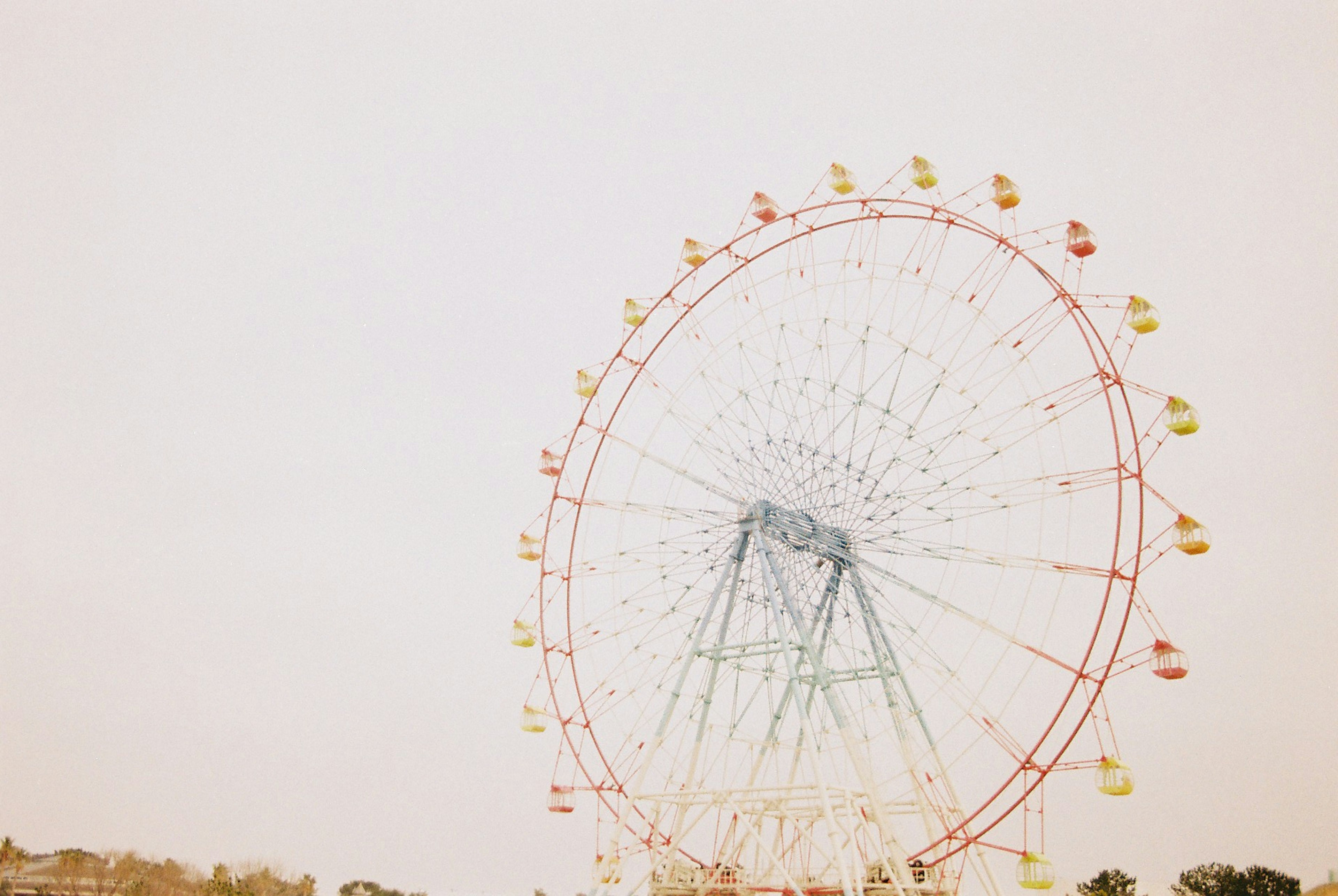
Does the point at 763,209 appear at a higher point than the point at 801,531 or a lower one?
higher

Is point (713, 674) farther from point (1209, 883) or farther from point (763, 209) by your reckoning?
point (1209, 883)

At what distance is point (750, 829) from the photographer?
19.3 m

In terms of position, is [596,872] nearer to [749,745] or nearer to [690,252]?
[749,745]

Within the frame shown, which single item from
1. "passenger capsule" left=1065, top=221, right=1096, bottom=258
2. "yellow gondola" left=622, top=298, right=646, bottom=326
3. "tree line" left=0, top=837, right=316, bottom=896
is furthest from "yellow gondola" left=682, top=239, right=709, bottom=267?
"tree line" left=0, top=837, right=316, bottom=896

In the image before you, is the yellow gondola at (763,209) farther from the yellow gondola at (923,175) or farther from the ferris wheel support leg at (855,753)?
the ferris wheel support leg at (855,753)

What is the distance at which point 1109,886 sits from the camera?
169 feet

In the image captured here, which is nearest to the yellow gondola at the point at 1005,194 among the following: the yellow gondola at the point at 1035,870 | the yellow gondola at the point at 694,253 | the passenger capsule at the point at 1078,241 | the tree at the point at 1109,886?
the passenger capsule at the point at 1078,241

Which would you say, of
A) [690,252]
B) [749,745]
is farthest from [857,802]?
[690,252]

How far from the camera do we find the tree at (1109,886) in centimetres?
5047

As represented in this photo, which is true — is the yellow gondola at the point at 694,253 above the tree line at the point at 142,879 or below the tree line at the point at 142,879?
above

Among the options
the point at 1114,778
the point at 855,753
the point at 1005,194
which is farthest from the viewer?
the point at 1005,194

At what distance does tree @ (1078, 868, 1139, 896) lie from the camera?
5047cm

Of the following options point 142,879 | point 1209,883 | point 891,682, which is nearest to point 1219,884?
point 1209,883

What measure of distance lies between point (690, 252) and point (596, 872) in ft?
46.1
